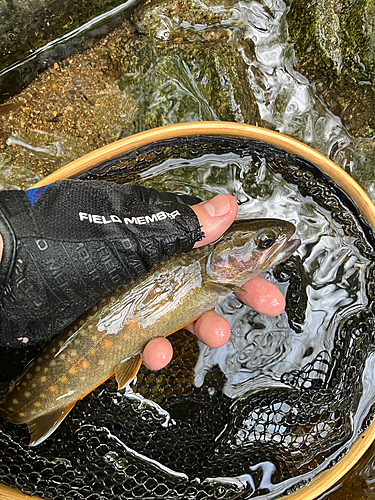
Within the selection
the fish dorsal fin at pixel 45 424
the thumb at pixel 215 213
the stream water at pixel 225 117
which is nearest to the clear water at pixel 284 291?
the stream water at pixel 225 117

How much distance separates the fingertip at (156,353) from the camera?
6.94 ft

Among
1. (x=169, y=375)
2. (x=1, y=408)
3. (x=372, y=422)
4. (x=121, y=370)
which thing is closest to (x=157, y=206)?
(x=121, y=370)

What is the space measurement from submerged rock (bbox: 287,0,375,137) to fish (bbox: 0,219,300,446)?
115 cm

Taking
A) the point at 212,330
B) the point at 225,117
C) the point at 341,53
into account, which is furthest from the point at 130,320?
the point at 341,53

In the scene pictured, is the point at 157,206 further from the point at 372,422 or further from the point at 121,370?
the point at 372,422

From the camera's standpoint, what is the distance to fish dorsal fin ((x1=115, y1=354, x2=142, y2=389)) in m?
2.15

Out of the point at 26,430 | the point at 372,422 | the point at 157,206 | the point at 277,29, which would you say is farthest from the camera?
the point at 277,29

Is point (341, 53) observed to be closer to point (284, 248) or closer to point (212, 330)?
point (284, 248)

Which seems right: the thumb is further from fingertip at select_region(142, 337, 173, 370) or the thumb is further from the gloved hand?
fingertip at select_region(142, 337, 173, 370)

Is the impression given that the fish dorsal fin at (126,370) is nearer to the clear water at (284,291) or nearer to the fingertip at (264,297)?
the clear water at (284,291)

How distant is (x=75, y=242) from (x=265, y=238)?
1.07 meters

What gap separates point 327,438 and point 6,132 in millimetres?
2934

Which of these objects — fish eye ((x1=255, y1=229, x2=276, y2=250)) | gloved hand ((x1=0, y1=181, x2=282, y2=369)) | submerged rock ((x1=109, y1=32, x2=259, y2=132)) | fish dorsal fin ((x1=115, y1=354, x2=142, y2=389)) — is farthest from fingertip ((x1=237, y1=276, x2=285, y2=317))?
submerged rock ((x1=109, y1=32, x2=259, y2=132))

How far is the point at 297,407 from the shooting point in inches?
91.7
